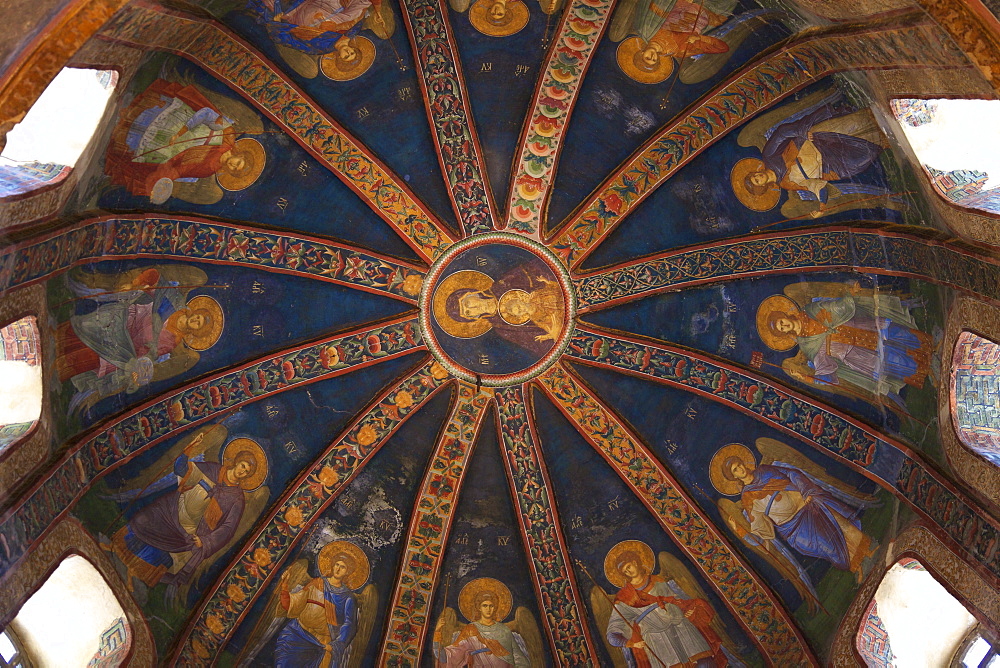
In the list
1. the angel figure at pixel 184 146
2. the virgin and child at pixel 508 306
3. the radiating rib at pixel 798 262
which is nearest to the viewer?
the radiating rib at pixel 798 262

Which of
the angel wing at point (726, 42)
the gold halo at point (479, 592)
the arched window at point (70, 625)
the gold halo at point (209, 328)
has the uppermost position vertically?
the angel wing at point (726, 42)

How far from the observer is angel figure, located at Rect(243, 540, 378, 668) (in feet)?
52.0

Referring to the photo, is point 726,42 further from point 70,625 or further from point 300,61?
point 70,625

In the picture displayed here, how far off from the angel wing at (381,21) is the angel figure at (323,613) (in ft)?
24.5

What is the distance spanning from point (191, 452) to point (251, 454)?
0.92 meters

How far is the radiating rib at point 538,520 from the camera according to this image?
16.5 m

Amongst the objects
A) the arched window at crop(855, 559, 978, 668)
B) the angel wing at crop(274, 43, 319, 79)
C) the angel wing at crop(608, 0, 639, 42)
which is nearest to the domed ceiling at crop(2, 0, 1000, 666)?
the angel wing at crop(274, 43, 319, 79)

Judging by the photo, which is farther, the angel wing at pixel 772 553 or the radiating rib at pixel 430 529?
the radiating rib at pixel 430 529

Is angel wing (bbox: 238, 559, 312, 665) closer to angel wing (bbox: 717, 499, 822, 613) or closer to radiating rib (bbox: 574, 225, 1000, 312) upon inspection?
radiating rib (bbox: 574, 225, 1000, 312)

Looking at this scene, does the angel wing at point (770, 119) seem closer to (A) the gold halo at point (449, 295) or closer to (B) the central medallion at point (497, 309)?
(B) the central medallion at point (497, 309)

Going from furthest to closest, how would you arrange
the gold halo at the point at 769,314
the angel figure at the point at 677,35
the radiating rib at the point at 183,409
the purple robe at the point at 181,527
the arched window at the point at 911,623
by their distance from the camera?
the gold halo at the point at 769,314
the purple robe at the point at 181,527
the angel figure at the point at 677,35
the arched window at the point at 911,623
the radiating rib at the point at 183,409

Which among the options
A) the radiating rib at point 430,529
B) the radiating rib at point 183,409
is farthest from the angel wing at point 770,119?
the radiating rib at point 183,409

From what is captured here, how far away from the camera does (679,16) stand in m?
14.3

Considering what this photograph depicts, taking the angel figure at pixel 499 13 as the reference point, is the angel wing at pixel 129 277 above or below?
Result: below
